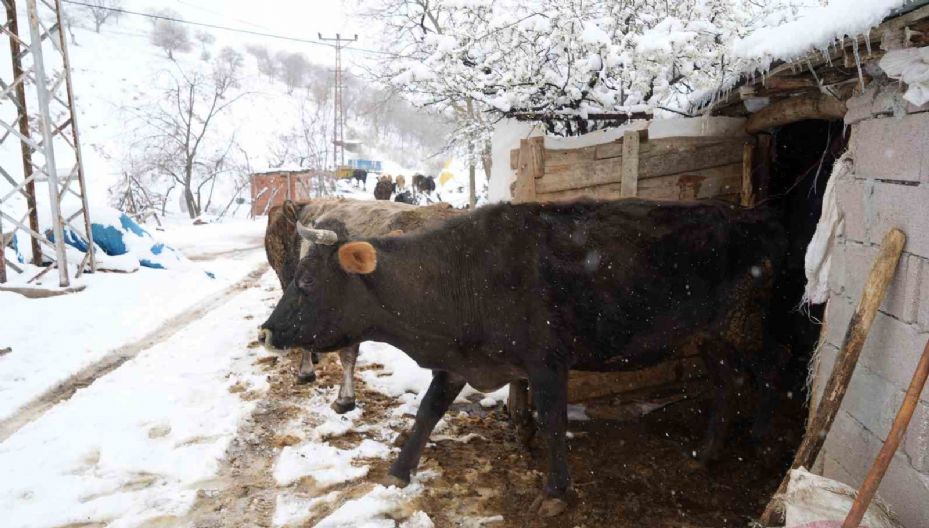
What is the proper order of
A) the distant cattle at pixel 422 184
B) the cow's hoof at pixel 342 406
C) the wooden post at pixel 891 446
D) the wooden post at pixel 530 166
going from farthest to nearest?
1. the distant cattle at pixel 422 184
2. the cow's hoof at pixel 342 406
3. the wooden post at pixel 530 166
4. the wooden post at pixel 891 446

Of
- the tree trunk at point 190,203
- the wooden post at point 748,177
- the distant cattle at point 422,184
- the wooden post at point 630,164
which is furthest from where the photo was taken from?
the distant cattle at point 422,184

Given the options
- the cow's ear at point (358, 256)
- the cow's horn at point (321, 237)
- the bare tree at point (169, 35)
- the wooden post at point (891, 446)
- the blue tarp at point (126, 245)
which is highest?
the bare tree at point (169, 35)

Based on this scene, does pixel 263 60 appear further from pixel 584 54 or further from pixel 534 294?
pixel 534 294

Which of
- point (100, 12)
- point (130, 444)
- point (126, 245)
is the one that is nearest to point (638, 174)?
point (130, 444)

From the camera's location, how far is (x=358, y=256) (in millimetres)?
3725

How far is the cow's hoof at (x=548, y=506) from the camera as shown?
3.66m

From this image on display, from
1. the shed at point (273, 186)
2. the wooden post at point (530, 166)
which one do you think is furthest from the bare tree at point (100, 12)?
the wooden post at point (530, 166)

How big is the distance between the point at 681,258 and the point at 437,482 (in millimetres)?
2288

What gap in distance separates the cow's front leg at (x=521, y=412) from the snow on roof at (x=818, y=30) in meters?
2.94

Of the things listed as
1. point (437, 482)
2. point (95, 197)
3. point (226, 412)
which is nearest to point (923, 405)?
point (437, 482)

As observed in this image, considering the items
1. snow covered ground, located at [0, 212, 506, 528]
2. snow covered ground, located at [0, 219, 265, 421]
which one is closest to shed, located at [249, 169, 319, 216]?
snow covered ground, located at [0, 219, 265, 421]

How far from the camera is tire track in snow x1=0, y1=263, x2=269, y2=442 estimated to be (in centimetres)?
506

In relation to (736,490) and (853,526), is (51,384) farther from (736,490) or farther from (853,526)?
(853,526)

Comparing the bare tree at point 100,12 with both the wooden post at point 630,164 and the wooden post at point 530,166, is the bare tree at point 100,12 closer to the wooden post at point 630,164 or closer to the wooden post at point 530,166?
the wooden post at point 530,166
